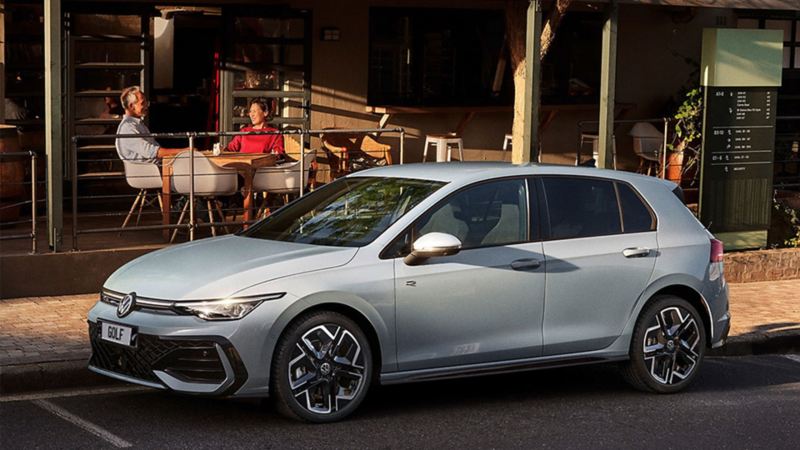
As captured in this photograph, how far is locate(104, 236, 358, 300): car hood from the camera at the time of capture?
7.52m

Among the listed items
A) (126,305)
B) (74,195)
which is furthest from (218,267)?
(74,195)

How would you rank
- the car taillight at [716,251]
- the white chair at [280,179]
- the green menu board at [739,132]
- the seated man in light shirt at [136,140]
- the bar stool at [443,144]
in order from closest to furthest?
1. the car taillight at [716,251]
2. the seated man in light shirt at [136,140]
3. the white chair at [280,179]
4. the green menu board at [739,132]
5. the bar stool at [443,144]

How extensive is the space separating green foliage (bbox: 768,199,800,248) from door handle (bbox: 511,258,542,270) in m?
7.56

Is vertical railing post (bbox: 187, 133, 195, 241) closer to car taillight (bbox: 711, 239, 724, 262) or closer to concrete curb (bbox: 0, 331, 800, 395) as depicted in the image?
concrete curb (bbox: 0, 331, 800, 395)

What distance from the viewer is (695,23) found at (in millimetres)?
19453

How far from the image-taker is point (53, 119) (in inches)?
442

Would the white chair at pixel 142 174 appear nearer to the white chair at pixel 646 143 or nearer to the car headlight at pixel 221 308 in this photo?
the car headlight at pixel 221 308

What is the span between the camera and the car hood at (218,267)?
752cm

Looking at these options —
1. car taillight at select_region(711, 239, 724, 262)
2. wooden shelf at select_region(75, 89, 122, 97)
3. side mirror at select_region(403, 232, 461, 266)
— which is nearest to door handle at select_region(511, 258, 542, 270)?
side mirror at select_region(403, 232, 461, 266)

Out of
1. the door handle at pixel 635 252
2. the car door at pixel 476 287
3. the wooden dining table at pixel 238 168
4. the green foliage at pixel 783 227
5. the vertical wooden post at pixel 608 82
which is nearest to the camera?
the car door at pixel 476 287

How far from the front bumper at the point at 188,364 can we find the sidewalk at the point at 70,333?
1.26 metres

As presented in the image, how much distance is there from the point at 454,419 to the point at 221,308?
1.67 metres

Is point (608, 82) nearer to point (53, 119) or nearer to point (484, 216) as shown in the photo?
point (53, 119)

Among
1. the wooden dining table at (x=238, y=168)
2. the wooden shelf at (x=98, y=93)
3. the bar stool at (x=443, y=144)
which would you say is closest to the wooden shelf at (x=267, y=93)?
the wooden shelf at (x=98, y=93)
